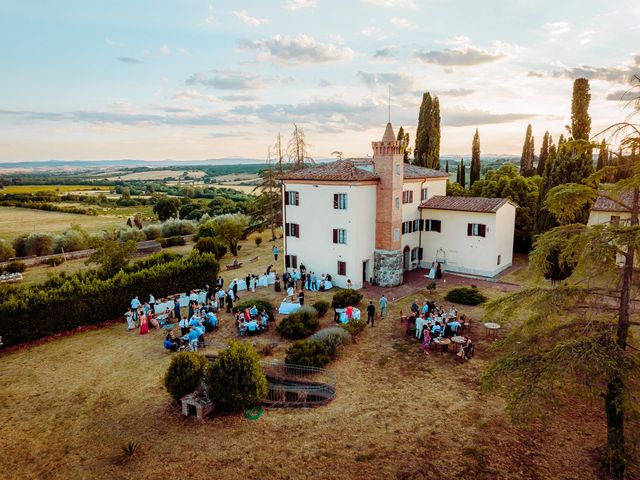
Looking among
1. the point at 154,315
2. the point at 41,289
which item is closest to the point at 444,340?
the point at 154,315

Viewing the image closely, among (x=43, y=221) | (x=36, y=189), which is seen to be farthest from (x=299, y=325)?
(x=36, y=189)

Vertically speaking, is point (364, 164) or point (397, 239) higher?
point (364, 164)

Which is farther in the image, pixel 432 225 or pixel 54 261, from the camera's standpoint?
pixel 54 261

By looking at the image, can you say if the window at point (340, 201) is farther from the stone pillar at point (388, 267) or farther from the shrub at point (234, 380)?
the shrub at point (234, 380)

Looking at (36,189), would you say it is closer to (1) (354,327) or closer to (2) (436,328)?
(1) (354,327)

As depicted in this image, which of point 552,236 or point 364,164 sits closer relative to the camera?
point 552,236

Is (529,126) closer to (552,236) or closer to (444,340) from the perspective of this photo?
(444,340)

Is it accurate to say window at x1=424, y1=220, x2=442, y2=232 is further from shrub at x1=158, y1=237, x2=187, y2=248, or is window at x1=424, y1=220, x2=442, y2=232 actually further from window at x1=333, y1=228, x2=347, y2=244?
shrub at x1=158, y1=237, x2=187, y2=248

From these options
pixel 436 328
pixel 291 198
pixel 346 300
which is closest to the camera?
pixel 436 328
